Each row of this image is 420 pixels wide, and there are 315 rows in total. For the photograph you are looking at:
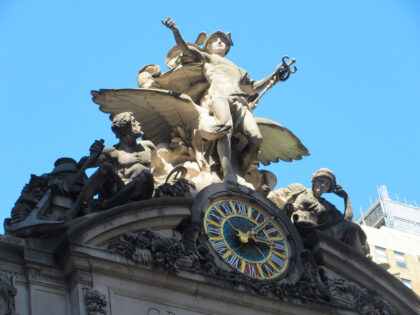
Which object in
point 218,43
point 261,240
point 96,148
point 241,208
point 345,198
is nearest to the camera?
point 96,148

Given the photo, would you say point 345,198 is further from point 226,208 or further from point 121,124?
point 121,124

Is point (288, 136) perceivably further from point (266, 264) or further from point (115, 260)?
point (115, 260)

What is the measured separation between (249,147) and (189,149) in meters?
1.09

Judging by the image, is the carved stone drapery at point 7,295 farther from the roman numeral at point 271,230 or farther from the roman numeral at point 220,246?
the roman numeral at point 271,230

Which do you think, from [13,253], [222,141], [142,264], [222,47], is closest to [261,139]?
[222,141]

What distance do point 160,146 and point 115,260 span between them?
4.37m

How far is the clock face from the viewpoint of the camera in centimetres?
2103

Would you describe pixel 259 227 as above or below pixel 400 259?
below

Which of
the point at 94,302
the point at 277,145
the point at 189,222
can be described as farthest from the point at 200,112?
the point at 94,302

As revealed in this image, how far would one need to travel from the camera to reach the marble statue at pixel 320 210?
22.6 m

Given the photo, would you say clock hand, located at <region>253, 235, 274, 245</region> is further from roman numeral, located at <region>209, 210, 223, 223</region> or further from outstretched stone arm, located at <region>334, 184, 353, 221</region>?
outstretched stone arm, located at <region>334, 184, 353, 221</region>

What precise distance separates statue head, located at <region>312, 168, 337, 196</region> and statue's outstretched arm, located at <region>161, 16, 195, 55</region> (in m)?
3.32

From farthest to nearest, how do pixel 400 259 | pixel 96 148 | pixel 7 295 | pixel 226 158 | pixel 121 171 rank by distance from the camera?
pixel 400 259 < pixel 226 158 < pixel 121 171 < pixel 96 148 < pixel 7 295

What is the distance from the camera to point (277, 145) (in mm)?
25000
